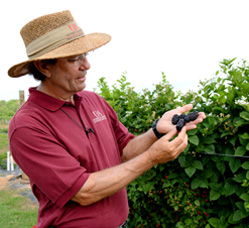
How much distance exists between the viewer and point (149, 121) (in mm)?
3344

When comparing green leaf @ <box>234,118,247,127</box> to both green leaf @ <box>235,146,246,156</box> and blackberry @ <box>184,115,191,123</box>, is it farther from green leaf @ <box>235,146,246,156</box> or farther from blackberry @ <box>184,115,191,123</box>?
blackberry @ <box>184,115,191,123</box>

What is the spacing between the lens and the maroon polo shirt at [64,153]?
1.89m

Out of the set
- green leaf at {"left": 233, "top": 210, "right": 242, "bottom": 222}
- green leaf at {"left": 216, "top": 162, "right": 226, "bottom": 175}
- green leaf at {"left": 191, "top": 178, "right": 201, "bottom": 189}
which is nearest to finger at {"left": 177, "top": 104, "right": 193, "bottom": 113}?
green leaf at {"left": 216, "top": 162, "right": 226, "bottom": 175}

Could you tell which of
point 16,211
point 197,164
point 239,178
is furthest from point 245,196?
point 16,211

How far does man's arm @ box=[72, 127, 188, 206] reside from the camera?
75.1 inches

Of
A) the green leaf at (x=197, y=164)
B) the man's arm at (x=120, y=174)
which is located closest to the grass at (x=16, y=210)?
the green leaf at (x=197, y=164)

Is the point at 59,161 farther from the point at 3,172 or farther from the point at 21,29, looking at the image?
the point at 3,172

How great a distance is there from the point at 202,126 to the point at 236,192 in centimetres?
70

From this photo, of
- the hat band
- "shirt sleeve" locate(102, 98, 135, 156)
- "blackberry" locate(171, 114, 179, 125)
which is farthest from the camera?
"shirt sleeve" locate(102, 98, 135, 156)

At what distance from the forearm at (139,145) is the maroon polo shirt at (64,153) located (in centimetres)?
13

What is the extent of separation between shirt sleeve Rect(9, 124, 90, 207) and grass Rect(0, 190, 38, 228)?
14.7ft

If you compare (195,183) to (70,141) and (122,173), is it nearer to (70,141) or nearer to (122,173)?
(122,173)

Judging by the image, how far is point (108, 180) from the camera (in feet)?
6.29

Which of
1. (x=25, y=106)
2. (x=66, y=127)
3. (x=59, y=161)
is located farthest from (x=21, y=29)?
(x=59, y=161)
